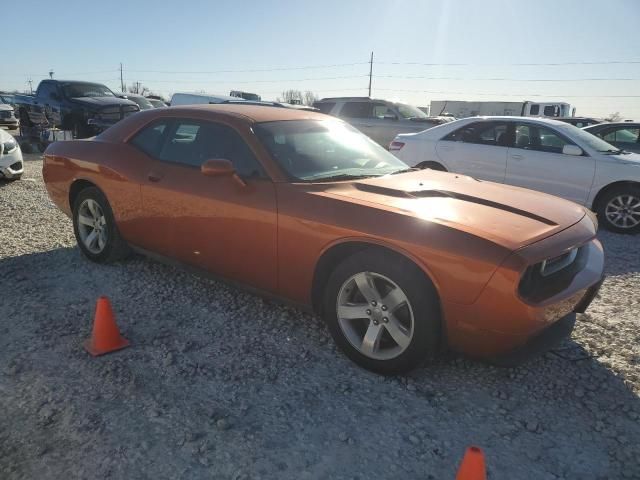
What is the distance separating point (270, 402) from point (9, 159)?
7852mm

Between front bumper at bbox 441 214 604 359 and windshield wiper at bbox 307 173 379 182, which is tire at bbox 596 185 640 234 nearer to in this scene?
front bumper at bbox 441 214 604 359

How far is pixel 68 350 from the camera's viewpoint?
3.17 meters

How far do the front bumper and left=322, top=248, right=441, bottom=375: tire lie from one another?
132 millimetres

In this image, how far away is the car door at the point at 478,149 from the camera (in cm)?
758

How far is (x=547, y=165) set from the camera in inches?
284

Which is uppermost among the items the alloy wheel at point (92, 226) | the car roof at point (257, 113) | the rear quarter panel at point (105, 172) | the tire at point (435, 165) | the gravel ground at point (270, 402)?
the car roof at point (257, 113)

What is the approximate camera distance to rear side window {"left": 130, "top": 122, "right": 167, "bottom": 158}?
13.7 ft

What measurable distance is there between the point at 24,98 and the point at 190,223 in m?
15.0

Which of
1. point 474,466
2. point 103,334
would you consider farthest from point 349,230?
point 103,334

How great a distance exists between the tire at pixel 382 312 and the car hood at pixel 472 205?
1.10 feet

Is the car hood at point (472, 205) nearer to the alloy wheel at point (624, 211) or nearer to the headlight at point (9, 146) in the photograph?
the alloy wheel at point (624, 211)

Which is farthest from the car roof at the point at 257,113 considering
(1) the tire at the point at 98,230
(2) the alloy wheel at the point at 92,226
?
(2) the alloy wheel at the point at 92,226

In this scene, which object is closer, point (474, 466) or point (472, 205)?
point (474, 466)

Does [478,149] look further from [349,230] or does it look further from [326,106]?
[326,106]
